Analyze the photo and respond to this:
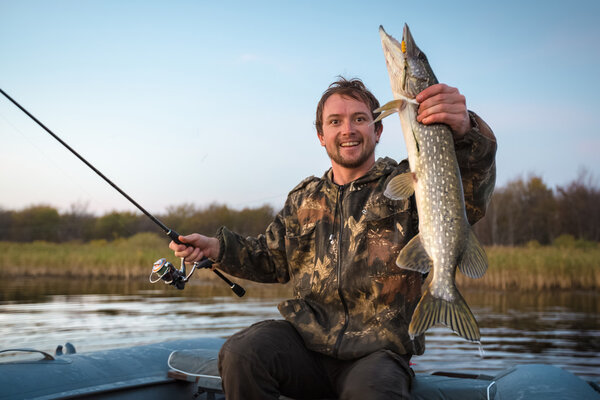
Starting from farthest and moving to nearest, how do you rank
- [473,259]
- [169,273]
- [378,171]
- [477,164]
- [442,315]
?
[169,273] < [378,171] < [477,164] < [473,259] < [442,315]

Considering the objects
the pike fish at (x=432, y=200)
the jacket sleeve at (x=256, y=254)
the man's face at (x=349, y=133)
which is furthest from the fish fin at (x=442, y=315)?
the jacket sleeve at (x=256, y=254)

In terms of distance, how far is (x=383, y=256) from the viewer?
2639 millimetres

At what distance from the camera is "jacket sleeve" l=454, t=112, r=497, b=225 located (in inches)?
94.7

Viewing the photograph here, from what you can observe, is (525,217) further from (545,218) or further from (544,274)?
(544,274)

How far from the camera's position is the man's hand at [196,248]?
119 inches

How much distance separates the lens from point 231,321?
10.5 m

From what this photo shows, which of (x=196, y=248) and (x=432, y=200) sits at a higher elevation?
(x=432, y=200)

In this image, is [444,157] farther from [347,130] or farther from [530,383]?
[530,383]

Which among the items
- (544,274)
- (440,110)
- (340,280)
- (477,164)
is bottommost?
(544,274)

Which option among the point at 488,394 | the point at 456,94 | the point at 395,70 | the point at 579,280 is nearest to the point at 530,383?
the point at 488,394

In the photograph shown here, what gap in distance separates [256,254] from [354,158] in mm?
786

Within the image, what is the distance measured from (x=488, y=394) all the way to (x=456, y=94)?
1342 millimetres

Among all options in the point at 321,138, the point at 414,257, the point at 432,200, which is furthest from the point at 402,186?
the point at 321,138

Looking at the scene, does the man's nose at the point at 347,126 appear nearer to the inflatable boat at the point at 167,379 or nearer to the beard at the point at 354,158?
the beard at the point at 354,158
